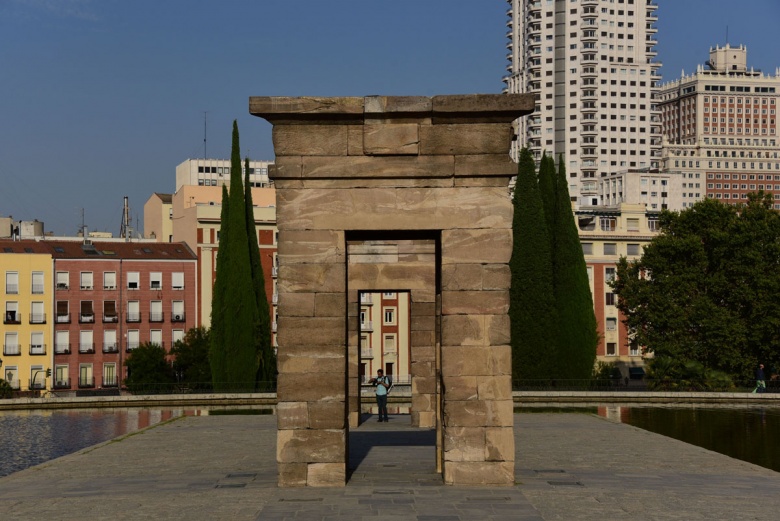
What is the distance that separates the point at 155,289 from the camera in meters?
86.1

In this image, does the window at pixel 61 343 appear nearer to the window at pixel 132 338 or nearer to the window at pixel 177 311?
the window at pixel 132 338

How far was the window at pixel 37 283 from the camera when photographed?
269 feet

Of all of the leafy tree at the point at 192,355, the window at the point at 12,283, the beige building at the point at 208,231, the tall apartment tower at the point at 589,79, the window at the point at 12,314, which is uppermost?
the tall apartment tower at the point at 589,79

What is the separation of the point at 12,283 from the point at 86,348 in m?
6.76

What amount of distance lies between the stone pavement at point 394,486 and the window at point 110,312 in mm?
55409

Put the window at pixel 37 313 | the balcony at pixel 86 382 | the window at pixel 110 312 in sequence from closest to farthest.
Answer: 1. the balcony at pixel 86 382
2. the window at pixel 37 313
3. the window at pixel 110 312

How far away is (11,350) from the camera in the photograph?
264 feet

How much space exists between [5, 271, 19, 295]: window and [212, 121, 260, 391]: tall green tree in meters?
25.2

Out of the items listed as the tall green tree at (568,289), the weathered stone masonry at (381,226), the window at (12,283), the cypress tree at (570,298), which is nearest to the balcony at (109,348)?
the window at (12,283)

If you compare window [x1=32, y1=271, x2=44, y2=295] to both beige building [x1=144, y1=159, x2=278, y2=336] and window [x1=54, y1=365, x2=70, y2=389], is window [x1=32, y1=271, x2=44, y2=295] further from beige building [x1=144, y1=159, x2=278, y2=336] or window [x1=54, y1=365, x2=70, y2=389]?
beige building [x1=144, y1=159, x2=278, y2=336]

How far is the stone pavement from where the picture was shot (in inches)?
669

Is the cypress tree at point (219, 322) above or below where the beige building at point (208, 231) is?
below

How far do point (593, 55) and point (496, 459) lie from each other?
180 m

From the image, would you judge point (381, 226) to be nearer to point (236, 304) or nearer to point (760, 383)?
point (760, 383)
